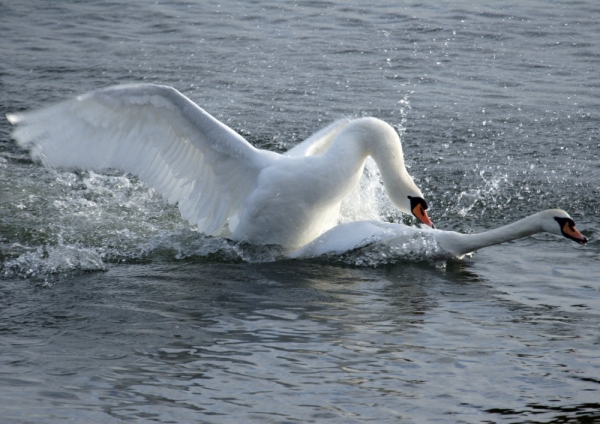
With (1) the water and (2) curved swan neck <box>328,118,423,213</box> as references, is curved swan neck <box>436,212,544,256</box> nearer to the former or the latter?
(1) the water

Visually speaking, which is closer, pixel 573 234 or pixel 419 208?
pixel 573 234

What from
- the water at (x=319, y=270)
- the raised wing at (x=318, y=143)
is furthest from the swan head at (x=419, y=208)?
the raised wing at (x=318, y=143)

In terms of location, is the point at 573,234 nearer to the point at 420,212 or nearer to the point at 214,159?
the point at 420,212

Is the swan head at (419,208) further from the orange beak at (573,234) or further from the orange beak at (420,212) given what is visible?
the orange beak at (573,234)

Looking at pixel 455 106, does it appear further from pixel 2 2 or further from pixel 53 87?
pixel 2 2

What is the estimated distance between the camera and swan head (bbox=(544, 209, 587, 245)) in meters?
6.33

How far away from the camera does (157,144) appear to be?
276 inches

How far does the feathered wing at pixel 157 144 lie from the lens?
671cm

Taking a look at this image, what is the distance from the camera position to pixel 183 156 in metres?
7.02

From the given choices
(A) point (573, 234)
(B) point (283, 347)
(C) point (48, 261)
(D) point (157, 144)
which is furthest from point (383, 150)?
(C) point (48, 261)

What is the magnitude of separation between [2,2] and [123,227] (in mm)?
9491

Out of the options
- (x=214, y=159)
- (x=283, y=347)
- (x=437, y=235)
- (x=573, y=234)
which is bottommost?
(x=283, y=347)

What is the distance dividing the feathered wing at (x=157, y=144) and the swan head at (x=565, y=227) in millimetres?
2039

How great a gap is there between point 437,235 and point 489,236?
37cm
